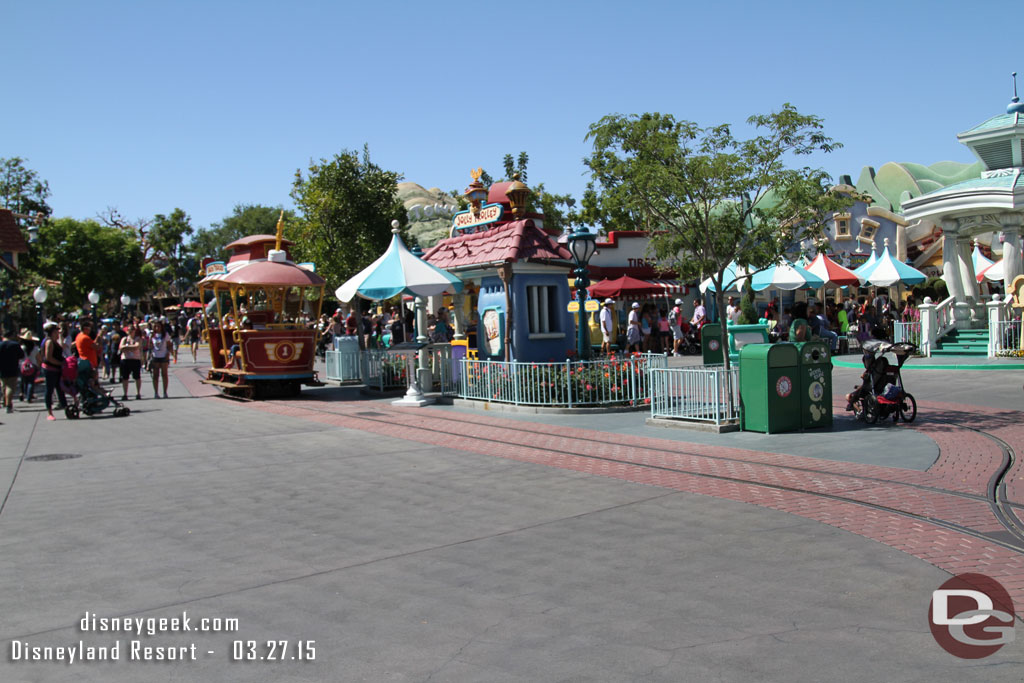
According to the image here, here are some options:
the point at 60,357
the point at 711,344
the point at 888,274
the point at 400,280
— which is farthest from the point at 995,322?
the point at 60,357

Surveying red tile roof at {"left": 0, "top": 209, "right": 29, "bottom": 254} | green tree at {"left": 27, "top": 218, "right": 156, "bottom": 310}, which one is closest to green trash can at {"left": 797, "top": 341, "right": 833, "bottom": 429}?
red tile roof at {"left": 0, "top": 209, "right": 29, "bottom": 254}

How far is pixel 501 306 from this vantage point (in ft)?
52.8

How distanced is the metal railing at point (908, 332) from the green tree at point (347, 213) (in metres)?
14.8

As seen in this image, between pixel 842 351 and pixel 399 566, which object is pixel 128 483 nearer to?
pixel 399 566

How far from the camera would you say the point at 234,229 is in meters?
85.4

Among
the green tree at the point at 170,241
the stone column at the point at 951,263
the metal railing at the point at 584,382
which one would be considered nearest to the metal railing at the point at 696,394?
the metal railing at the point at 584,382

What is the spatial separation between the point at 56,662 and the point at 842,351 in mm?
25130

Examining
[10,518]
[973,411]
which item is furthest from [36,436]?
[973,411]

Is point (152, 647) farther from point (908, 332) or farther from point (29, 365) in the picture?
point (908, 332)

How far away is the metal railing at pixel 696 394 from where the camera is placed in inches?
455

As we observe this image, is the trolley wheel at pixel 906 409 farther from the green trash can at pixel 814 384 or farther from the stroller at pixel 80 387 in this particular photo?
the stroller at pixel 80 387

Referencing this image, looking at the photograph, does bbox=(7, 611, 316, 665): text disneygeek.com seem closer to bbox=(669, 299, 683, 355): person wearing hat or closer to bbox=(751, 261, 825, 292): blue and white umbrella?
bbox=(751, 261, 825, 292): blue and white umbrella

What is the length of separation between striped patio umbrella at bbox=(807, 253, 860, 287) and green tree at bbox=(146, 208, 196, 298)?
180 feet

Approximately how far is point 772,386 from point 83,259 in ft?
174
